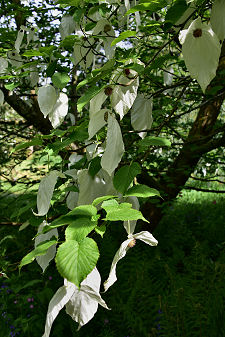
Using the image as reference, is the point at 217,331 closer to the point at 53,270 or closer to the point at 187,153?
the point at 187,153

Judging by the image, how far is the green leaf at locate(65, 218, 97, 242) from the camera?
389 mm

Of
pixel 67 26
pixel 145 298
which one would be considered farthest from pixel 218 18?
pixel 145 298

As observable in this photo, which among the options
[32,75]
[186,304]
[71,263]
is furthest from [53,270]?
[71,263]

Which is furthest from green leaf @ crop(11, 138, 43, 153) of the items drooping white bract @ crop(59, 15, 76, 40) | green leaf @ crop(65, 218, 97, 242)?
drooping white bract @ crop(59, 15, 76, 40)

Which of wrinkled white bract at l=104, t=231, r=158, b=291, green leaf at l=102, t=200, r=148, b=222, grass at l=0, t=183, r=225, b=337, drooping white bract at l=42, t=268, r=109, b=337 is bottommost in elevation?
grass at l=0, t=183, r=225, b=337

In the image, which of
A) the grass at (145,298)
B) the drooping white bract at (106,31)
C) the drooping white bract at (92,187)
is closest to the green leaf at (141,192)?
the drooping white bract at (92,187)

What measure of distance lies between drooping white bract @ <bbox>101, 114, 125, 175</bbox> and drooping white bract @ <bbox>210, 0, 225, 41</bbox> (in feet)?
0.78

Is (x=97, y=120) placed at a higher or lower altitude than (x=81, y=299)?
higher

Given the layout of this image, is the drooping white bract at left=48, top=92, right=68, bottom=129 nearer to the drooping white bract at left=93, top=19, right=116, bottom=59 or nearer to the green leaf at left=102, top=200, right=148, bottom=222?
the drooping white bract at left=93, top=19, right=116, bottom=59

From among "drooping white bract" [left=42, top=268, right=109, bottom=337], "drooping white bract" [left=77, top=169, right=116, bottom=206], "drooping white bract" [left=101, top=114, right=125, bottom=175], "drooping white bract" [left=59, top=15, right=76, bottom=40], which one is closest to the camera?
"drooping white bract" [left=42, top=268, right=109, bottom=337]

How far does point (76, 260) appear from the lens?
348 millimetres

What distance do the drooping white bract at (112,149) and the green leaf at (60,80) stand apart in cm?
27

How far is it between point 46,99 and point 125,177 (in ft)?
1.18

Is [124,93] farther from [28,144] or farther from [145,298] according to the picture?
[145,298]
